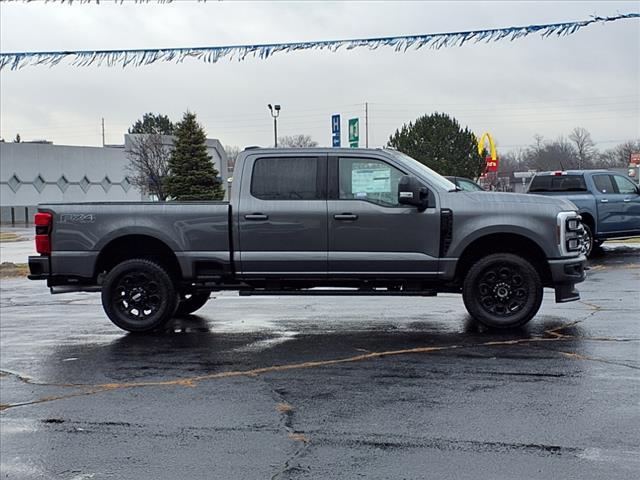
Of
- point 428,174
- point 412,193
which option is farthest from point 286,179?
point 428,174

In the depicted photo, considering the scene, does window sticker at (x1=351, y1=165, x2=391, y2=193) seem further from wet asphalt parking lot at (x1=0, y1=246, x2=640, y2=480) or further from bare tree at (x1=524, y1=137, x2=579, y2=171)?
bare tree at (x1=524, y1=137, x2=579, y2=171)

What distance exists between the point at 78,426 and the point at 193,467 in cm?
132

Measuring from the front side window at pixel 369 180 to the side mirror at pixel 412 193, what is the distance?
0.19m

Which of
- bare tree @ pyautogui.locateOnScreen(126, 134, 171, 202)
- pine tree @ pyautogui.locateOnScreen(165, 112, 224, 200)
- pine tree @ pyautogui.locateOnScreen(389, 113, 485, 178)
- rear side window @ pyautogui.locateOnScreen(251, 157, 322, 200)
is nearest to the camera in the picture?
rear side window @ pyautogui.locateOnScreen(251, 157, 322, 200)

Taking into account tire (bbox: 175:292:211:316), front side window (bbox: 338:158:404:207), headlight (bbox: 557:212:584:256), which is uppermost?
front side window (bbox: 338:158:404:207)

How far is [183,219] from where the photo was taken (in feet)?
29.3

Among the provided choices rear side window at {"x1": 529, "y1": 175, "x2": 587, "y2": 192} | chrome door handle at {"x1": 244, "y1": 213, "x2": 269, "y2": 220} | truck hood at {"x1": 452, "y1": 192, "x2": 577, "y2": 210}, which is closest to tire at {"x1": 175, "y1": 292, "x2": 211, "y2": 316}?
chrome door handle at {"x1": 244, "y1": 213, "x2": 269, "y2": 220}

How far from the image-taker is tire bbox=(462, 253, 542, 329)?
8.52m

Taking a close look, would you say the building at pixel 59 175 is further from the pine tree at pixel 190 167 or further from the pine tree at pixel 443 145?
the pine tree at pixel 443 145

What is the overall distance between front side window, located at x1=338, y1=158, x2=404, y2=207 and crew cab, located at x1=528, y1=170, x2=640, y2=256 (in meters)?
9.74

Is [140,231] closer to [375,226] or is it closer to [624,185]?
[375,226]

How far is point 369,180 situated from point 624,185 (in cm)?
1125

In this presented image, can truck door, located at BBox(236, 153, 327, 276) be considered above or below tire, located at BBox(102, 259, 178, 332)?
above

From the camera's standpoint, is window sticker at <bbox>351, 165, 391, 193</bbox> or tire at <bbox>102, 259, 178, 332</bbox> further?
tire at <bbox>102, 259, 178, 332</bbox>
